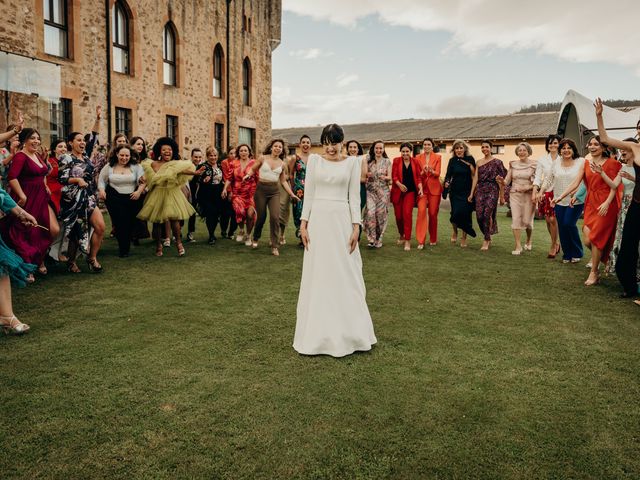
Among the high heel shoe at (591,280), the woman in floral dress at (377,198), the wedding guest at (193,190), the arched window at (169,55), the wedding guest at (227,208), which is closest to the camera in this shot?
the high heel shoe at (591,280)

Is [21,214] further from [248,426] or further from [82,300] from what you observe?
[248,426]

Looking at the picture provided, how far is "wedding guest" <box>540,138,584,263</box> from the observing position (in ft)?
29.2

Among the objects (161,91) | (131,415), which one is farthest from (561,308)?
(161,91)

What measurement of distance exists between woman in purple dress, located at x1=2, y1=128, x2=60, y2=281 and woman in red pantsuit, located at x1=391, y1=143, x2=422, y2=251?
6.46 meters

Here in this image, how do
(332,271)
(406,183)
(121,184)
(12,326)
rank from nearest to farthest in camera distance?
(332,271) → (12,326) → (121,184) → (406,183)

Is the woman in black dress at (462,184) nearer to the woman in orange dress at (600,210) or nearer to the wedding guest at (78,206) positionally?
the woman in orange dress at (600,210)

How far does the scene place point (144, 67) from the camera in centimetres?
1794

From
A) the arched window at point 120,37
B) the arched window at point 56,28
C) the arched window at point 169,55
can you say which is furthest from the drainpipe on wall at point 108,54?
the arched window at point 169,55

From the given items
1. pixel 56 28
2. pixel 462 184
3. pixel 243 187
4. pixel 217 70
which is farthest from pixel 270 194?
pixel 217 70

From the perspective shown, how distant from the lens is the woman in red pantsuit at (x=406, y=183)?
10.5 meters

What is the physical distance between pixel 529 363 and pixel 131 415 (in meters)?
3.20

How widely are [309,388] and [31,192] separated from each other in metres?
4.99

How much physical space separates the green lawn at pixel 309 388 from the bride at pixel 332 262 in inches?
7.9

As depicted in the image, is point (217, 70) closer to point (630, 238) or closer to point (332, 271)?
point (630, 238)
